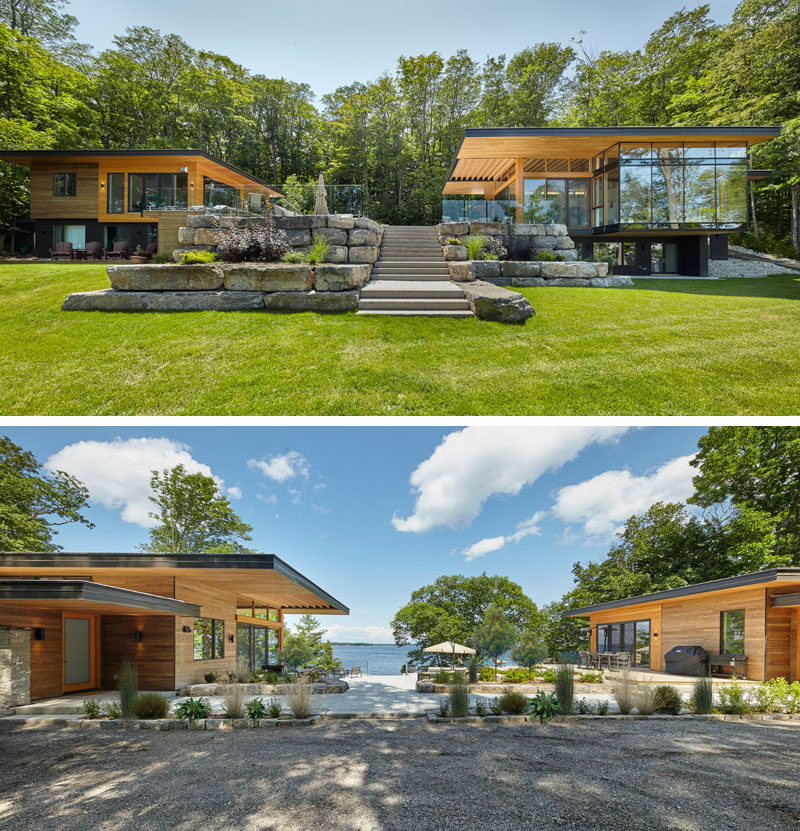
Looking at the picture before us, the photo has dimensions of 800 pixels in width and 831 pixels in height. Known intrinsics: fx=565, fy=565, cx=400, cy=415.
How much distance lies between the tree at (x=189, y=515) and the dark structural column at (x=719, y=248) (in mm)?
25337

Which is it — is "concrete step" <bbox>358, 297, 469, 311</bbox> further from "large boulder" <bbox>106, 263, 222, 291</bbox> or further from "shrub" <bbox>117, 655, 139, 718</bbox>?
"shrub" <bbox>117, 655, 139, 718</bbox>

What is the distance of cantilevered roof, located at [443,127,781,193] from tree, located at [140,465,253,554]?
19.7 meters

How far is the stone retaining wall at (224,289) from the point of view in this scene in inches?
456

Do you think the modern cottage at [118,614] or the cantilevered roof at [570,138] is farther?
the cantilevered roof at [570,138]

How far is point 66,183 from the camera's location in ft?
84.0

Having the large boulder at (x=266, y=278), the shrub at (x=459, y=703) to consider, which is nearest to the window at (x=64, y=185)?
the large boulder at (x=266, y=278)

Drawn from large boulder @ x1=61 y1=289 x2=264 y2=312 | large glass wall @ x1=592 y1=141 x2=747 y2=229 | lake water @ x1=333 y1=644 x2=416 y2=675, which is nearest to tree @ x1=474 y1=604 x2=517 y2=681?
lake water @ x1=333 y1=644 x2=416 y2=675

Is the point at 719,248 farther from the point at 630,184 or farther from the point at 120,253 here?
the point at 120,253

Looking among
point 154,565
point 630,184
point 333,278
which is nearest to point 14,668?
point 154,565

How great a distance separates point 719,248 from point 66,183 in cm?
2854

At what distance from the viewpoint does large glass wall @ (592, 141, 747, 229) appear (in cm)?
1992

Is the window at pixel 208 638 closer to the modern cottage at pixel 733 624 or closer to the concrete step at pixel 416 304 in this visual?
the concrete step at pixel 416 304

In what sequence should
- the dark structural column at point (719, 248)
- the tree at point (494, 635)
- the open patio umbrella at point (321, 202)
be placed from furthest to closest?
the tree at point (494, 635) < the dark structural column at point (719, 248) < the open patio umbrella at point (321, 202)

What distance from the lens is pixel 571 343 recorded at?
1004 centimetres
